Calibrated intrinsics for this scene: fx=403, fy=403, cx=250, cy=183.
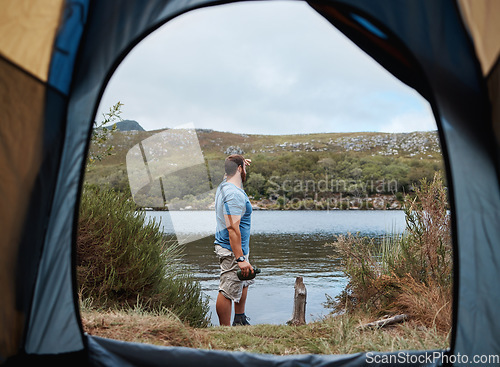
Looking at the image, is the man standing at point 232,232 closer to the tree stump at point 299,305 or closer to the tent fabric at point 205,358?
the tree stump at point 299,305

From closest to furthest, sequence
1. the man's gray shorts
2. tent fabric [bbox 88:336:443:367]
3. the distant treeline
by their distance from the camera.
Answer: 1. tent fabric [bbox 88:336:443:367]
2. the man's gray shorts
3. the distant treeline

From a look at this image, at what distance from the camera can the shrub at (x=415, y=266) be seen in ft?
12.4

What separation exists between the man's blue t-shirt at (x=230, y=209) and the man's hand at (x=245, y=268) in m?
0.17

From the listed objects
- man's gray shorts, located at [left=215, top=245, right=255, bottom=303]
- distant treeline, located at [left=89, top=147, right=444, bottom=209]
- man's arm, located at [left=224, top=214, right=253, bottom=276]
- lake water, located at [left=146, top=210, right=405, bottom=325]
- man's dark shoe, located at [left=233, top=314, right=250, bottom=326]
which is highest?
distant treeline, located at [left=89, top=147, right=444, bottom=209]

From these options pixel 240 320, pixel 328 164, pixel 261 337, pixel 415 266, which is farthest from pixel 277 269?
pixel 328 164

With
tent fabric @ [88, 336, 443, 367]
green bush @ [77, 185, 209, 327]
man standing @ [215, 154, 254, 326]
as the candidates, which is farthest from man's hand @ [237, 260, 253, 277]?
tent fabric @ [88, 336, 443, 367]

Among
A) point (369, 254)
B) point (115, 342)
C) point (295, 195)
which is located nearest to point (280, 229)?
point (295, 195)

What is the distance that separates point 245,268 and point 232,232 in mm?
363

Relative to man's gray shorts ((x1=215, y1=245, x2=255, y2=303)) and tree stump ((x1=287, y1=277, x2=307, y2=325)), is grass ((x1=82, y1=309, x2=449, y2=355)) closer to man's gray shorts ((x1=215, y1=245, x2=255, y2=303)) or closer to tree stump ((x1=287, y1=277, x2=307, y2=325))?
man's gray shorts ((x1=215, y1=245, x2=255, y2=303))

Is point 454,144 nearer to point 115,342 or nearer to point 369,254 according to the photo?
point 115,342

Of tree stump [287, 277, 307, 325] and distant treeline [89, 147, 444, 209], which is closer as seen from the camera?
tree stump [287, 277, 307, 325]

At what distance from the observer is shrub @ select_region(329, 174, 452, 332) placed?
12.4 feet

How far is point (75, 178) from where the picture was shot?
189 cm

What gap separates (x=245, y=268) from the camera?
3.79 metres
